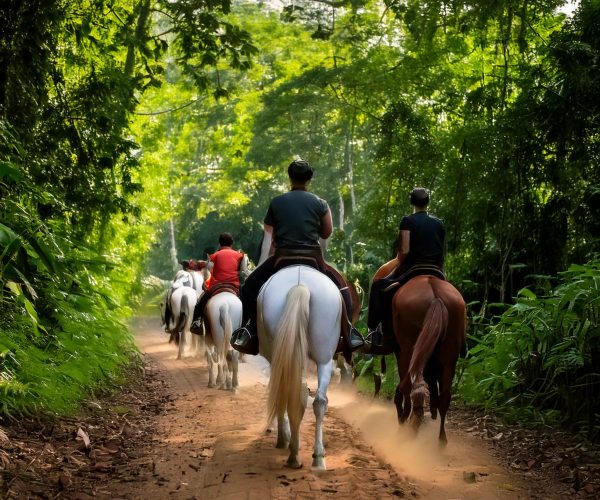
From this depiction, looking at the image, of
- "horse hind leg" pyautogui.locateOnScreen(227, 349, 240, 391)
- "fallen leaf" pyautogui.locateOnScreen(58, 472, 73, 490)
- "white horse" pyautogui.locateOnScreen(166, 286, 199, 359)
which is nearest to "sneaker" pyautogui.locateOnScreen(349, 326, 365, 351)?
"fallen leaf" pyautogui.locateOnScreen(58, 472, 73, 490)

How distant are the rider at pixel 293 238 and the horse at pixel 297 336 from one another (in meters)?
0.27

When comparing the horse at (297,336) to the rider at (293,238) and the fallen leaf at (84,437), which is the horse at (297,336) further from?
the fallen leaf at (84,437)

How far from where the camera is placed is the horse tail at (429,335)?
7.24 m

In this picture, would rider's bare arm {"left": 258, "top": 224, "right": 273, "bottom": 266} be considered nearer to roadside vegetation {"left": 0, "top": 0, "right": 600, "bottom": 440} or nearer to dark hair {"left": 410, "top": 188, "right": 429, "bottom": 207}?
roadside vegetation {"left": 0, "top": 0, "right": 600, "bottom": 440}

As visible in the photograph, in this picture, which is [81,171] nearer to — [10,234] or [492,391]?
[10,234]

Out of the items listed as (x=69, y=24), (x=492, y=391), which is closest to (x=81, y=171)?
(x=69, y=24)

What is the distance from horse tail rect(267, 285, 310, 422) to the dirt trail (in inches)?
22.6

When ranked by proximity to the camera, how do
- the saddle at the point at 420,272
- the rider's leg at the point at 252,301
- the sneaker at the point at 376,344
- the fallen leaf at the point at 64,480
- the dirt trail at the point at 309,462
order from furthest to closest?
1. the sneaker at the point at 376,344
2. the saddle at the point at 420,272
3. the rider's leg at the point at 252,301
4. the dirt trail at the point at 309,462
5. the fallen leaf at the point at 64,480

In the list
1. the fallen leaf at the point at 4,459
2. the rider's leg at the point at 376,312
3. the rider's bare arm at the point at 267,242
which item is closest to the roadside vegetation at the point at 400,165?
the fallen leaf at the point at 4,459

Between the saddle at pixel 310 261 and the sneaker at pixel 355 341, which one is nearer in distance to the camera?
the saddle at pixel 310 261

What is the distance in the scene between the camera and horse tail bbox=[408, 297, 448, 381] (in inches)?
285

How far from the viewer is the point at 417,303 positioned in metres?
7.64

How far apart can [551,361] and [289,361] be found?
3.52 m

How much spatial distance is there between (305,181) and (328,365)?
5.92 feet
